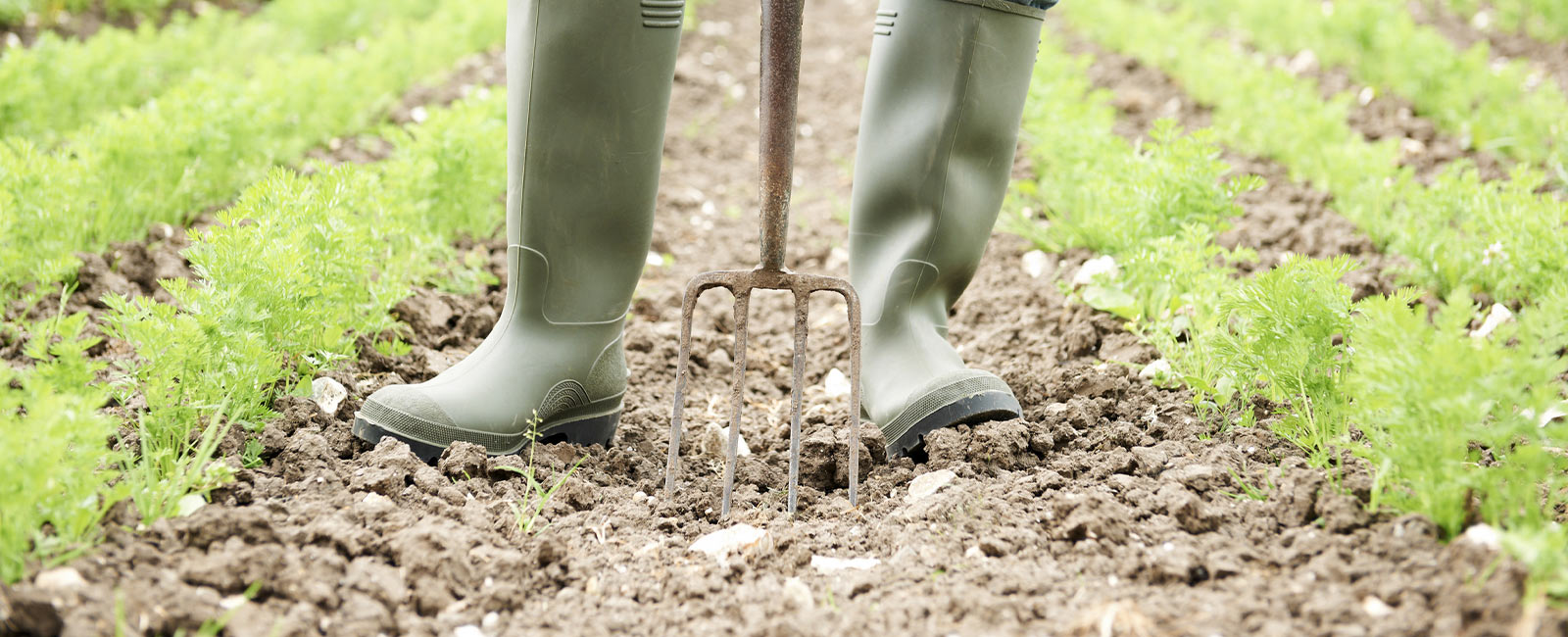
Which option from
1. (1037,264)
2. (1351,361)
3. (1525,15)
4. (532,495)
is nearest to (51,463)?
(532,495)

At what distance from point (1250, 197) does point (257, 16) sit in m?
6.26

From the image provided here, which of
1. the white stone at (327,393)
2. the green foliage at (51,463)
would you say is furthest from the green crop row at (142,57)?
the green foliage at (51,463)

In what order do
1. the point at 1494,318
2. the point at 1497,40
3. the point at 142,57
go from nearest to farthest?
the point at 1494,318 < the point at 142,57 < the point at 1497,40

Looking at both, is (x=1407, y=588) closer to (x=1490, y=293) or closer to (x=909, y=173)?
(x=909, y=173)

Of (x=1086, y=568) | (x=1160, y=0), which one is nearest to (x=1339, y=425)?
(x=1086, y=568)

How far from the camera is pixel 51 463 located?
123 centimetres

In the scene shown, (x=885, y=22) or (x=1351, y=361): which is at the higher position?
(x=885, y=22)

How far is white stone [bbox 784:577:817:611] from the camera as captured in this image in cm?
139

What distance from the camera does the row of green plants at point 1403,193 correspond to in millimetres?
2332

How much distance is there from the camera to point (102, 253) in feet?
8.93

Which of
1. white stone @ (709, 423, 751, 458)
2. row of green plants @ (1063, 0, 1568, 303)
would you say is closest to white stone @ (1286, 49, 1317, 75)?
row of green plants @ (1063, 0, 1568, 303)

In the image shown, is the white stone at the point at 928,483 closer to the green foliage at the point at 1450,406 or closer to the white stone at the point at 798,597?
the white stone at the point at 798,597

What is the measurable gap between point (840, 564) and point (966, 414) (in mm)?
450

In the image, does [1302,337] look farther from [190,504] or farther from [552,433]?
[190,504]
